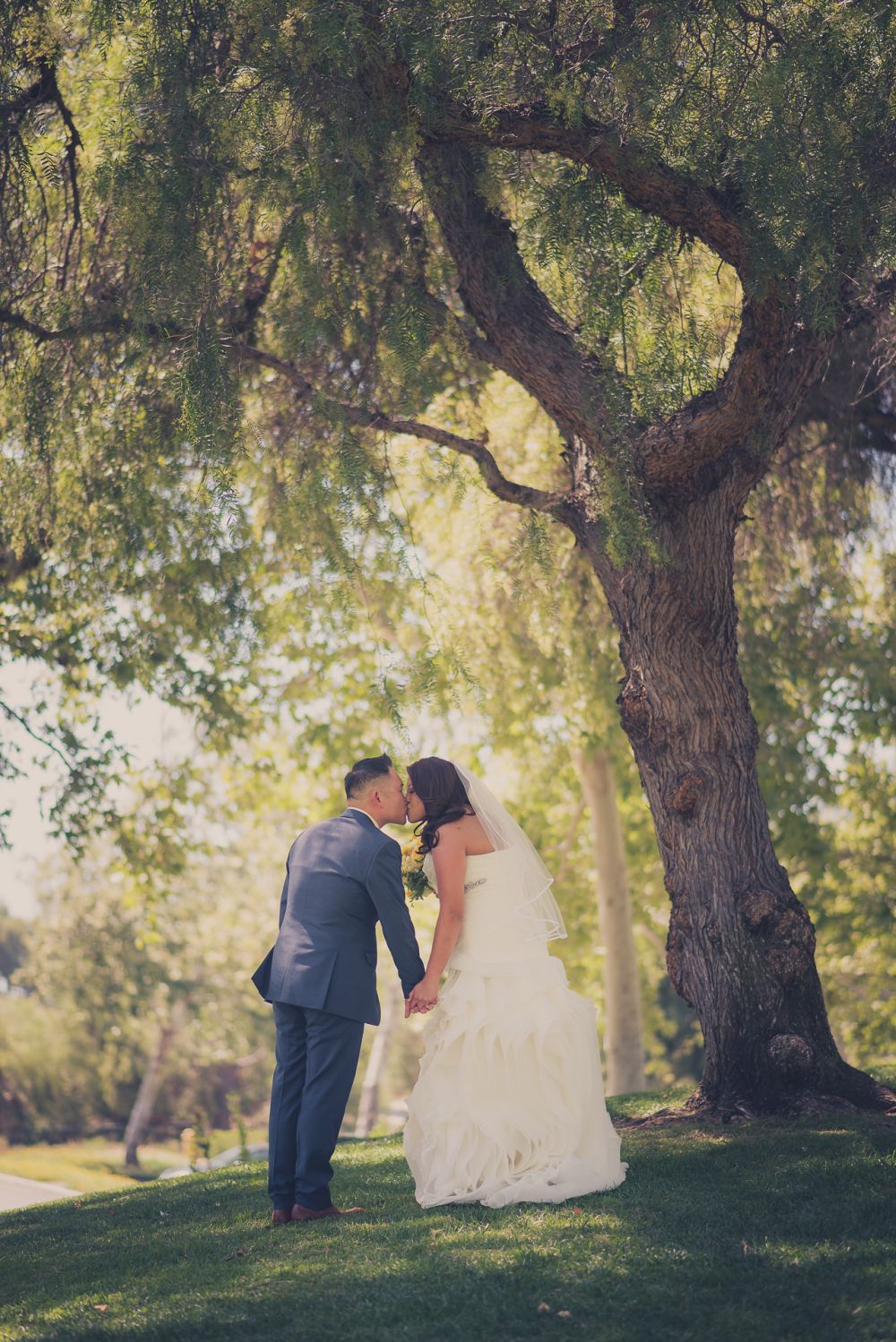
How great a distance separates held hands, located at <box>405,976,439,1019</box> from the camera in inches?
226

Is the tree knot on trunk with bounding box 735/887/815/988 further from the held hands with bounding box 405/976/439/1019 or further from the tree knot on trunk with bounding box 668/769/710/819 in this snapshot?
the held hands with bounding box 405/976/439/1019

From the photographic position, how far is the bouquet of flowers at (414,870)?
21.3ft

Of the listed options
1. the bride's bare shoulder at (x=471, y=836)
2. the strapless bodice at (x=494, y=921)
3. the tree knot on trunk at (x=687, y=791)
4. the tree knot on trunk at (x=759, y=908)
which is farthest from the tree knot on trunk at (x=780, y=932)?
the bride's bare shoulder at (x=471, y=836)

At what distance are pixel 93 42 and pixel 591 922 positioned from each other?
1652 centimetres

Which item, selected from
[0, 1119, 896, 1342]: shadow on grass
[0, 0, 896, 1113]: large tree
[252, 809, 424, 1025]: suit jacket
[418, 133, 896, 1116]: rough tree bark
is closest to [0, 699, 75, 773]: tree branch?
[0, 0, 896, 1113]: large tree

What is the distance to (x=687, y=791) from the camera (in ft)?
23.8

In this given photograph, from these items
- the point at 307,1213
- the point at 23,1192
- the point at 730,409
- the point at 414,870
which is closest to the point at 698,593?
the point at 730,409

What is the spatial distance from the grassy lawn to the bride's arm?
1.00 meters

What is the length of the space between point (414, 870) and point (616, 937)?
33.4ft

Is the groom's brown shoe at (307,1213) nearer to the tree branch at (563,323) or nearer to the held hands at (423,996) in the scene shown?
the held hands at (423,996)

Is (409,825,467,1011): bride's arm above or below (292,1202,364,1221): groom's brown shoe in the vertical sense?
above

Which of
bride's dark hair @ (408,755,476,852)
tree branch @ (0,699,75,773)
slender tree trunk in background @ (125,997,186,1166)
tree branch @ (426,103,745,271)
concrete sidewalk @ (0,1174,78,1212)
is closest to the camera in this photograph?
bride's dark hair @ (408,755,476,852)

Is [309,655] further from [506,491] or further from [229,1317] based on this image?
[229,1317]

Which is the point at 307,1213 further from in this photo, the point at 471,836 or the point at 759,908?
the point at 759,908
